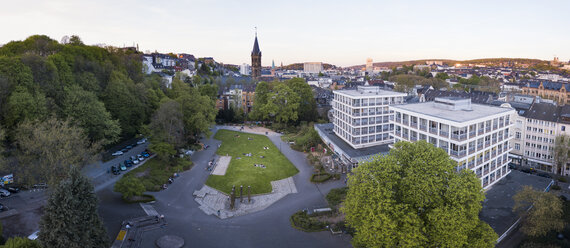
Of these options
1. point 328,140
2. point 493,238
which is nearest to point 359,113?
point 328,140

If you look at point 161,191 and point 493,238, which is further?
point 161,191

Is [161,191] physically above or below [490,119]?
below

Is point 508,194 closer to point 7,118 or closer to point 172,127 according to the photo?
point 172,127

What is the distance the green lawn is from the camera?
41250 mm

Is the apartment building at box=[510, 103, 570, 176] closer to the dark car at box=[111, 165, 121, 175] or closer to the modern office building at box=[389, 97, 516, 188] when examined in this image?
the modern office building at box=[389, 97, 516, 188]

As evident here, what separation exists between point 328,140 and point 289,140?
8894 millimetres

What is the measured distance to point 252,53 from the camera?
126 m

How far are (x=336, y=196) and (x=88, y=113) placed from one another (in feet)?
107

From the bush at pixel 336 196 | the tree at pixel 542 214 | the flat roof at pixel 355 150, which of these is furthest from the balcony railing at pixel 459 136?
the flat roof at pixel 355 150

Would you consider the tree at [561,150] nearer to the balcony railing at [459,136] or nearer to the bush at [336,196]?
the balcony railing at [459,136]

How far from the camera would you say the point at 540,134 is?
47.7m

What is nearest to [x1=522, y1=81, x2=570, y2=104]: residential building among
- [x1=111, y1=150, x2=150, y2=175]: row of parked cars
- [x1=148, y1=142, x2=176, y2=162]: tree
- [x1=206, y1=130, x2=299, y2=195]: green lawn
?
[x1=206, y1=130, x2=299, y2=195]: green lawn

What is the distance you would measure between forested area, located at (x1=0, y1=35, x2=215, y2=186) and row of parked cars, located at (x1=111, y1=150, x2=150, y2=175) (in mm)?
3060

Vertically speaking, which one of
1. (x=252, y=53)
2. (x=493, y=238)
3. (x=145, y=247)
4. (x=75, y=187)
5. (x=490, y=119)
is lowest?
(x=145, y=247)
